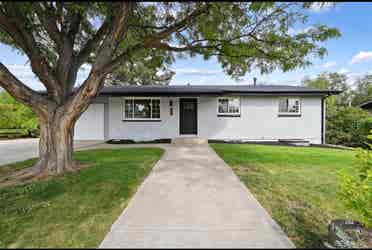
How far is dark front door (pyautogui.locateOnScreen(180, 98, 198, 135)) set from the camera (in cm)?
1227

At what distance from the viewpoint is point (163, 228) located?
2623 millimetres

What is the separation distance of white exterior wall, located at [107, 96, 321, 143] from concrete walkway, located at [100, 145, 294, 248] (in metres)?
7.55

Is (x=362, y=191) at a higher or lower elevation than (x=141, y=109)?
lower

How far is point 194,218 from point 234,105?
10106mm

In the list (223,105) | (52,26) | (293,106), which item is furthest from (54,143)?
(293,106)

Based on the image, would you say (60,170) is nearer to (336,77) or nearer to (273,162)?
(273,162)

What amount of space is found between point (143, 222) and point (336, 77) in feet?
166

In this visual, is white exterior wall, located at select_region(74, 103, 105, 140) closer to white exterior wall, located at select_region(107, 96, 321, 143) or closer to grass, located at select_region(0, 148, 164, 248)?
white exterior wall, located at select_region(107, 96, 321, 143)

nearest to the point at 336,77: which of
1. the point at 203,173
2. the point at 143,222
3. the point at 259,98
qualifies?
the point at 259,98

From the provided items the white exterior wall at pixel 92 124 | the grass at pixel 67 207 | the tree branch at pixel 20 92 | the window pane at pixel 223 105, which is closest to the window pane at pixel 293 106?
the window pane at pixel 223 105

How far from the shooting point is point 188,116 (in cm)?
1233

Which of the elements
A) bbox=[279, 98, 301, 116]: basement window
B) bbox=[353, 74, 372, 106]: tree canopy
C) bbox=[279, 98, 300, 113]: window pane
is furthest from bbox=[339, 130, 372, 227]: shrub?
bbox=[353, 74, 372, 106]: tree canopy

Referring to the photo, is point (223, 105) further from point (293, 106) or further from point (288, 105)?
point (293, 106)

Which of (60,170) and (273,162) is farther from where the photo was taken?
(273,162)
